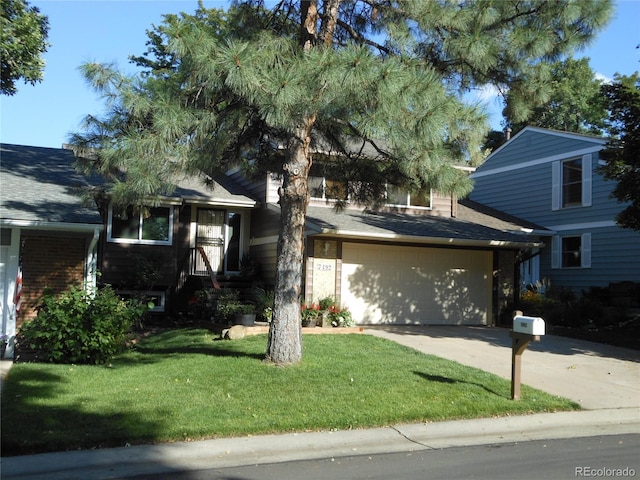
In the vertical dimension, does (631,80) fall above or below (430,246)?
above

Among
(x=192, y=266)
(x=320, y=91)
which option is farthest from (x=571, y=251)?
(x=320, y=91)

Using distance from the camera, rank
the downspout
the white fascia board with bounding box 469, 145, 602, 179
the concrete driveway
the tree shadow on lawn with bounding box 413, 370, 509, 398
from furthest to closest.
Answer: the white fascia board with bounding box 469, 145, 602, 179, the downspout, the concrete driveway, the tree shadow on lawn with bounding box 413, 370, 509, 398

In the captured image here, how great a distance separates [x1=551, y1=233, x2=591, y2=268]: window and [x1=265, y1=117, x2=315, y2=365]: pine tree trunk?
14.6 metres

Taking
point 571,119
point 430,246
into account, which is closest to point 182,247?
point 430,246

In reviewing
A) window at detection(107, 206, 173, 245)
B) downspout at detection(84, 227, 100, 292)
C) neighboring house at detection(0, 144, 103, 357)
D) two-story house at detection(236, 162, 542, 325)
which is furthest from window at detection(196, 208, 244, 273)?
downspout at detection(84, 227, 100, 292)

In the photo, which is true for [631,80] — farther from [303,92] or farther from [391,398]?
[391,398]

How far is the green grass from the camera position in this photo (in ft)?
22.7

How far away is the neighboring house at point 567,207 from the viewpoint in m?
20.4

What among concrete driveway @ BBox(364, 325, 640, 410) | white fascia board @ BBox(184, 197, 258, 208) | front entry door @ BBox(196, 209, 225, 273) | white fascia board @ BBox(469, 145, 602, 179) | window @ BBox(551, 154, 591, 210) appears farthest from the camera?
window @ BBox(551, 154, 591, 210)

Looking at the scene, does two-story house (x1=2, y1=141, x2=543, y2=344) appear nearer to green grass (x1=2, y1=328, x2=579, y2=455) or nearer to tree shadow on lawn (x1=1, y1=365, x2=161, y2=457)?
green grass (x1=2, y1=328, x2=579, y2=455)

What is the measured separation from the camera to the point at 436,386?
9219 mm

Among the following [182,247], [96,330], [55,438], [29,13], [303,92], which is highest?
[29,13]

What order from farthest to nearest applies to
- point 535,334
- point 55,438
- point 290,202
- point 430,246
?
point 430,246 → point 290,202 → point 535,334 → point 55,438

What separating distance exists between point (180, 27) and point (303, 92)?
7.39 ft
